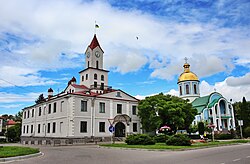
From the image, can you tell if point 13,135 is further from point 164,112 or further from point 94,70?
point 164,112

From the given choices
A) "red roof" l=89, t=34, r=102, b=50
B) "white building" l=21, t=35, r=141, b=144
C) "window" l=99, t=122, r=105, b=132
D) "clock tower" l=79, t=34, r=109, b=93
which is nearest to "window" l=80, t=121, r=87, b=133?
"white building" l=21, t=35, r=141, b=144

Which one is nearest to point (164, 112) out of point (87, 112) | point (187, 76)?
point (87, 112)

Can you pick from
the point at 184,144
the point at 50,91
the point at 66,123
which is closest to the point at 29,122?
the point at 50,91

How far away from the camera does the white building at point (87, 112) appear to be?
33.1 m

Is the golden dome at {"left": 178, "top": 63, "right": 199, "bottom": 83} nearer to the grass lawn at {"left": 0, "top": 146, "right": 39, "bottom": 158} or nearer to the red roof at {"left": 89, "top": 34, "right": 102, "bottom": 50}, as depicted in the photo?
the red roof at {"left": 89, "top": 34, "right": 102, "bottom": 50}

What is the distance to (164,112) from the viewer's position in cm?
3391

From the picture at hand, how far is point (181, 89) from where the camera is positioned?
61438 mm

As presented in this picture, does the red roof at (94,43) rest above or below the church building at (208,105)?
above

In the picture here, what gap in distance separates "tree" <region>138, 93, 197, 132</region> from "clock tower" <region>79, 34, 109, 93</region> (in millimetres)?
9902

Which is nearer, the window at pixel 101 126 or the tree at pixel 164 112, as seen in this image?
the tree at pixel 164 112

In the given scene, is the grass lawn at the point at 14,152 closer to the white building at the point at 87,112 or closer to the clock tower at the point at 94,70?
the white building at the point at 87,112

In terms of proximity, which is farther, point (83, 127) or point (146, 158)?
point (83, 127)

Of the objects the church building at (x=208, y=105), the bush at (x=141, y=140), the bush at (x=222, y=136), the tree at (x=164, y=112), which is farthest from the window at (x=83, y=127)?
the church building at (x=208, y=105)

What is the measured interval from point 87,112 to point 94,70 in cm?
1139
